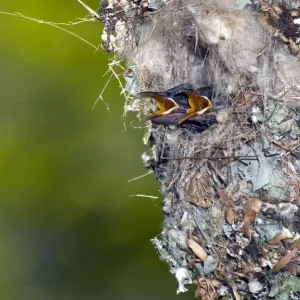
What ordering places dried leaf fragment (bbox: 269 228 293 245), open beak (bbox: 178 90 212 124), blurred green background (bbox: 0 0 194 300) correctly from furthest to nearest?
blurred green background (bbox: 0 0 194 300)
open beak (bbox: 178 90 212 124)
dried leaf fragment (bbox: 269 228 293 245)

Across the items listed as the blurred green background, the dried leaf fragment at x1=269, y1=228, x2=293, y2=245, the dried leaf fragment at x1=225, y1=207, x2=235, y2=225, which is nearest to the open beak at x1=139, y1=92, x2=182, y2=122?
the dried leaf fragment at x1=225, y1=207, x2=235, y2=225

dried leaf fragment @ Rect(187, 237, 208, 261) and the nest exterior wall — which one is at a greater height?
the nest exterior wall

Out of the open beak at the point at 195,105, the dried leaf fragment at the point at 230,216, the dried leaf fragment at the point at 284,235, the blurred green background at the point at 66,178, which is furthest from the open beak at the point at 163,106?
the blurred green background at the point at 66,178

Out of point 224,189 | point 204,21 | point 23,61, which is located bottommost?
point 224,189

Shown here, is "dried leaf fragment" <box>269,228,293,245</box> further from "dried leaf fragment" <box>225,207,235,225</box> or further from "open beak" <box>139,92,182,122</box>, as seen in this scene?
"open beak" <box>139,92,182,122</box>

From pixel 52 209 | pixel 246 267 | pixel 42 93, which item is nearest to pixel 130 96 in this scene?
pixel 246 267

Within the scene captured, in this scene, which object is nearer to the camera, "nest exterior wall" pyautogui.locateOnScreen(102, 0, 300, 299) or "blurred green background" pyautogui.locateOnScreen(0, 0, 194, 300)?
"nest exterior wall" pyautogui.locateOnScreen(102, 0, 300, 299)

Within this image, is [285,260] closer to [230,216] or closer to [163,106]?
[230,216]

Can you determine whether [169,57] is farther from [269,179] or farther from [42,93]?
[42,93]
